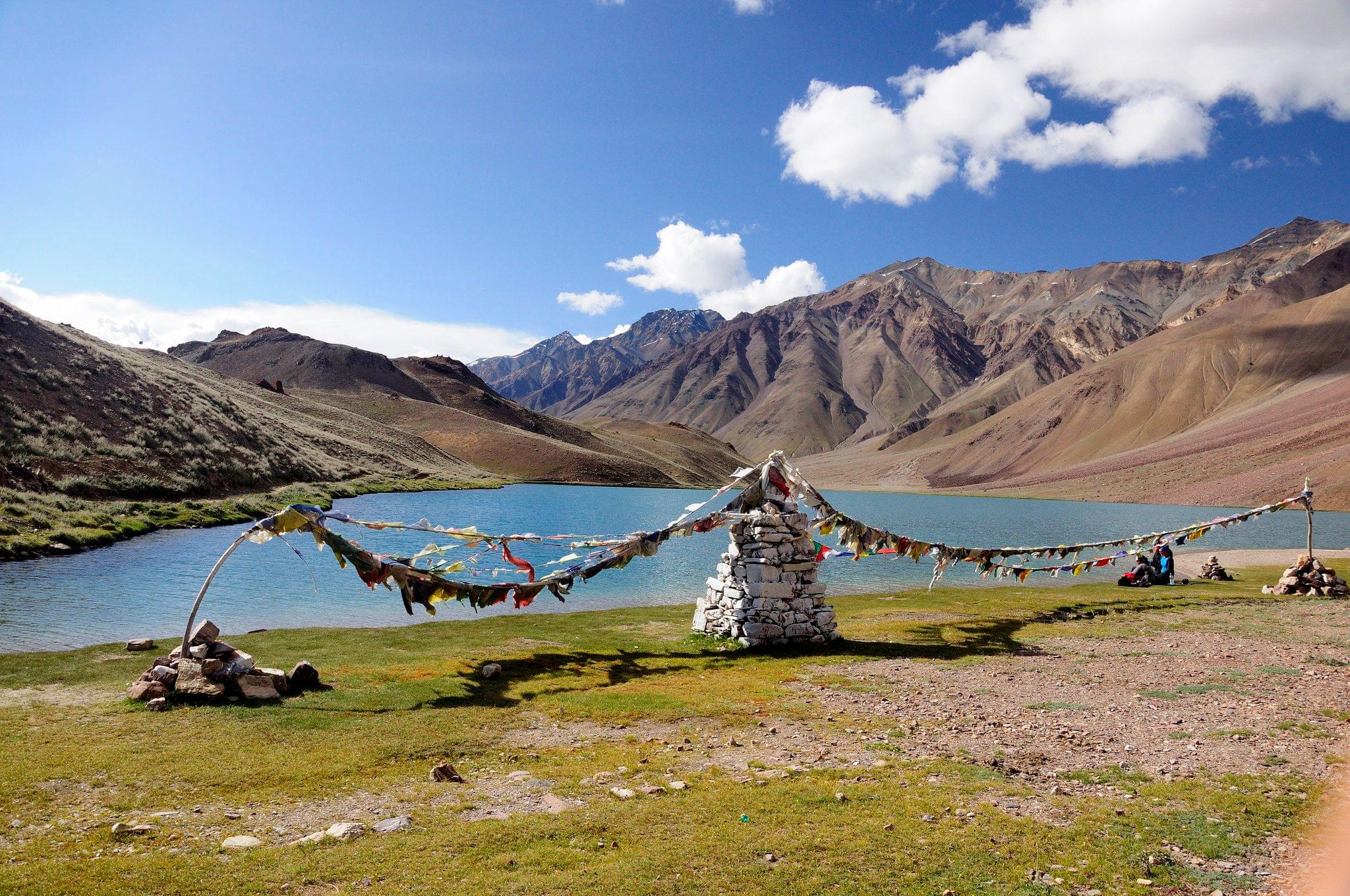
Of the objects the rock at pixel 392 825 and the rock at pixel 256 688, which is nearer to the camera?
the rock at pixel 392 825

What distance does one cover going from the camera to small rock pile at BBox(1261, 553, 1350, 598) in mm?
26547

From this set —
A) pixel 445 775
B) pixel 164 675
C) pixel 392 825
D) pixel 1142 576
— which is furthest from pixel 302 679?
pixel 1142 576

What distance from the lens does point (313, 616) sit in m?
22.5

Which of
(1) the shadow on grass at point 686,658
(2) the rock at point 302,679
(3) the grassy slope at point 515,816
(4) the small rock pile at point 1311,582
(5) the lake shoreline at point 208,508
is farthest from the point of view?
(5) the lake shoreline at point 208,508

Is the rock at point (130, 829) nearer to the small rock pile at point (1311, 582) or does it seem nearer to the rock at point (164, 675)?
the rock at point (164, 675)

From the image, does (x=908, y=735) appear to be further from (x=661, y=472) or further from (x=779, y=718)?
(x=661, y=472)

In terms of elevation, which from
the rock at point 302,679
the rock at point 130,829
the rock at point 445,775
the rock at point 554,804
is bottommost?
the rock at point 554,804

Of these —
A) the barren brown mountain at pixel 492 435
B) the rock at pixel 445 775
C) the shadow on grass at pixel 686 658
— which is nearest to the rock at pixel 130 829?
the rock at pixel 445 775

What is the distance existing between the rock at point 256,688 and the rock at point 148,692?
109 cm

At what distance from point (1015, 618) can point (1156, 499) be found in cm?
12022

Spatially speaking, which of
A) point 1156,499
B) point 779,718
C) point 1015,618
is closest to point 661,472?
point 1156,499

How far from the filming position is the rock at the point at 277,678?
12781mm

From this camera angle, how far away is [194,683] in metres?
12.3

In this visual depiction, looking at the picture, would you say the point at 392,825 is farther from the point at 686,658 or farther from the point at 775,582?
the point at 775,582
